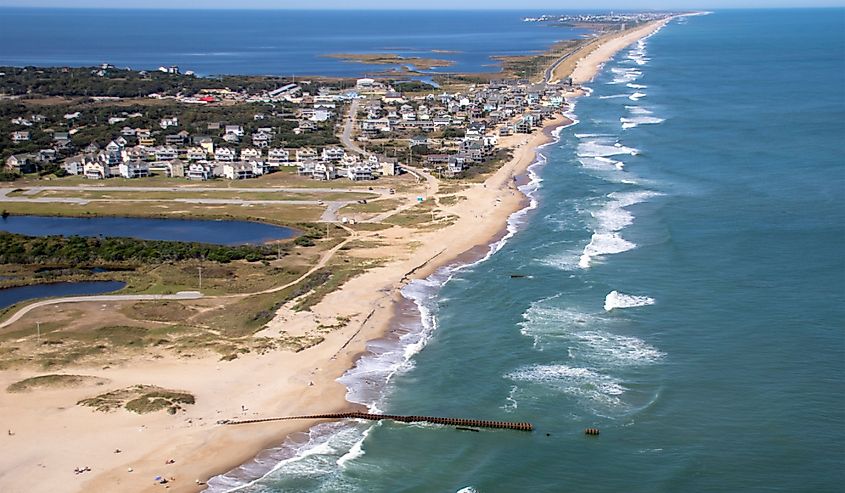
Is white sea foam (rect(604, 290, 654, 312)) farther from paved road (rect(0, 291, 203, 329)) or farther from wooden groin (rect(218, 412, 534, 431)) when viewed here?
paved road (rect(0, 291, 203, 329))

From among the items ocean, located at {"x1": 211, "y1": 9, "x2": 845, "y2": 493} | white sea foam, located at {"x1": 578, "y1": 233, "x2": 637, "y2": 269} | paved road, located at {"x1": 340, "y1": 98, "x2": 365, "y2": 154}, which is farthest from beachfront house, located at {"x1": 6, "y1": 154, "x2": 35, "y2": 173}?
white sea foam, located at {"x1": 578, "y1": 233, "x2": 637, "y2": 269}

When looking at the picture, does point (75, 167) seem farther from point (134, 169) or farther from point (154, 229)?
point (154, 229)

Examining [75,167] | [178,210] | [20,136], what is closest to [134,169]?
[75,167]

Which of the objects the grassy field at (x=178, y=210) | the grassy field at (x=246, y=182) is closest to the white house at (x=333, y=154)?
the grassy field at (x=246, y=182)

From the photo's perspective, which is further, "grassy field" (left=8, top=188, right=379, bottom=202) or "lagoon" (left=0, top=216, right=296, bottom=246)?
"grassy field" (left=8, top=188, right=379, bottom=202)

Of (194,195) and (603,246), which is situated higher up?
(194,195)

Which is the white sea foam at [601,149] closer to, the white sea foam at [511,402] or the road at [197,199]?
the road at [197,199]
